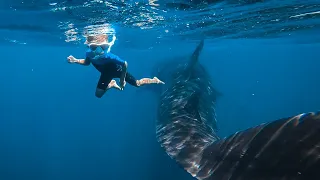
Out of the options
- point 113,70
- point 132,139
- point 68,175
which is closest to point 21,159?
point 68,175

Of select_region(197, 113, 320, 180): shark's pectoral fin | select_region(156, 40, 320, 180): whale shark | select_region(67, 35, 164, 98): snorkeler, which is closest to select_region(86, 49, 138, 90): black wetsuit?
select_region(67, 35, 164, 98): snorkeler

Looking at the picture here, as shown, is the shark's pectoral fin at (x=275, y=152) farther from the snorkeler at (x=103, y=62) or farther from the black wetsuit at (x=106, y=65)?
the black wetsuit at (x=106, y=65)

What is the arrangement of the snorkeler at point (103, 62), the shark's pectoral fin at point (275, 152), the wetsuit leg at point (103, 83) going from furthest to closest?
1. the wetsuit leg at point (103, 83)
2. the snorkeler at point (103, 62)
3. the shark's pectoral fin at point (275, 152)

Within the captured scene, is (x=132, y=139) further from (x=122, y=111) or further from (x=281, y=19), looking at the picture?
(x=122, y=111)

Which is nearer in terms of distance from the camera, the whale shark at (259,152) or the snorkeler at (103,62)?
the whale shark at (259,152)

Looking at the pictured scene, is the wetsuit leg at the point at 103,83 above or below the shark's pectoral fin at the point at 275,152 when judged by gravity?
below

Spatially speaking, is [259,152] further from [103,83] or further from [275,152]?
[103,83]

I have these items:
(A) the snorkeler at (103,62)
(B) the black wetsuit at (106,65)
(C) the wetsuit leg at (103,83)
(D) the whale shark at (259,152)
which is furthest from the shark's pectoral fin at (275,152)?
(C) the wetsuit leg at (103,83)

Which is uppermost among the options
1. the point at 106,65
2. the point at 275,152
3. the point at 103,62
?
the point at 275,152

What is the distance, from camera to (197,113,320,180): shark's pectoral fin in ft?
10.1

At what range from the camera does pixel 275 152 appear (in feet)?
11.4

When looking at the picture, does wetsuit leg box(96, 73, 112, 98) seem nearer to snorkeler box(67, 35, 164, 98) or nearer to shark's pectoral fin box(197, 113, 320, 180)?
snorkeler box(67, 35, 164, 98)

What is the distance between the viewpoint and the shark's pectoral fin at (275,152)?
309 cm

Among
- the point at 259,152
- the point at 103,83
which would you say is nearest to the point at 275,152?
the point at 259,152
